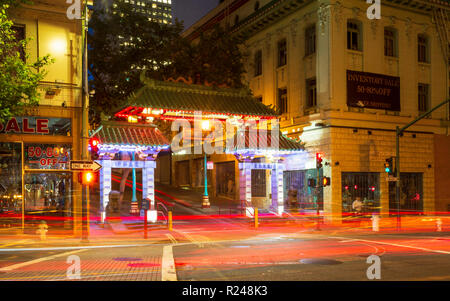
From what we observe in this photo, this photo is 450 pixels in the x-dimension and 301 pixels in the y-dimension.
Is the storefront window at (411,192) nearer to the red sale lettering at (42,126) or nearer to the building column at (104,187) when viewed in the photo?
the building column at (104,187)

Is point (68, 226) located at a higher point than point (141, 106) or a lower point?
lower

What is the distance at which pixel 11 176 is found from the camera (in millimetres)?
20906

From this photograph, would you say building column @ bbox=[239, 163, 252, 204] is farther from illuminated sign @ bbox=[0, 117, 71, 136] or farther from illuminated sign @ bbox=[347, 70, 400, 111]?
illuminated sign @ bbox=[0, 117, 71, 136]

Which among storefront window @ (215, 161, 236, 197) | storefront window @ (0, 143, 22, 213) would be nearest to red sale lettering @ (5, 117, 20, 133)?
storefront window @ (0, 143, 22, 213)

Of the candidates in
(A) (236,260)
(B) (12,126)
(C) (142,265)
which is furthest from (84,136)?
(A) (236,260)

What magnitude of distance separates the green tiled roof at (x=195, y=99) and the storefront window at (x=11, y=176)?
6.15m

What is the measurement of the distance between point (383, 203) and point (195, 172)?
2062 centimetres

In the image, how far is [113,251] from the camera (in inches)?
618

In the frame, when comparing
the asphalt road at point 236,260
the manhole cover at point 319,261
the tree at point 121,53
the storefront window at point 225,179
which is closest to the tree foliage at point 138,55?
the tree at point 121,53

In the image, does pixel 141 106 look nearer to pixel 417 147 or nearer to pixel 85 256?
pixel 85 256

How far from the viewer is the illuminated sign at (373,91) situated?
93.3 ft

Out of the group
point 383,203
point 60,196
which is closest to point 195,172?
point 383,203
